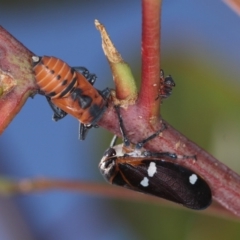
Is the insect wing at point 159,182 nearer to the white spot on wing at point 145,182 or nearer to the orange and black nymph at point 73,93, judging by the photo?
the white spot on wing at point 145,182

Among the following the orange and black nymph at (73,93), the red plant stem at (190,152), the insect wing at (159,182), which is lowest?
the insect wing at (159,182)

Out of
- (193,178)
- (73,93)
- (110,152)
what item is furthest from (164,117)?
(73,93)

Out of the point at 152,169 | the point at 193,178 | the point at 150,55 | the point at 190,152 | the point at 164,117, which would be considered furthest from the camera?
the point at 164,117

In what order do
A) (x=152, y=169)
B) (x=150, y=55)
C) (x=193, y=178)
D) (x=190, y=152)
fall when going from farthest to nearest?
1. (x=152, y=169)
2. (x=193, y=178)
3. (x=190, y=152)
4. (x=150, y=55)

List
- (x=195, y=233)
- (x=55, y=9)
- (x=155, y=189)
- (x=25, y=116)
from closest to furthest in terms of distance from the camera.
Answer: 1. (x=155, y=189)
2. (x=195, y=233)
3. (x=55, y=9)
4. (x=25, y=116)

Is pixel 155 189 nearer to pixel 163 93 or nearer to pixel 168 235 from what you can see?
pixel 163 93

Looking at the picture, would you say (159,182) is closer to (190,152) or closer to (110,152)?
(110,152)

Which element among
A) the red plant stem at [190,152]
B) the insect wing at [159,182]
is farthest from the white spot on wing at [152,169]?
the red plant stem at [190,152]

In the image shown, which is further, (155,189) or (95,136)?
(95,136)

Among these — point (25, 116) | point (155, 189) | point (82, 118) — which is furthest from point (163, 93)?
point (25, 116)
